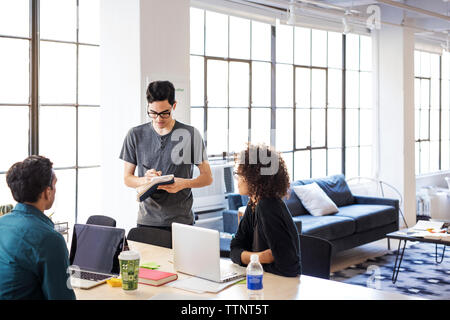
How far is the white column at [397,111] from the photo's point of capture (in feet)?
29.7

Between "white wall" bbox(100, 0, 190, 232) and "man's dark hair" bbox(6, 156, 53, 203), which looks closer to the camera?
"man's dark hair" bbox(6, 156, 53, 203)

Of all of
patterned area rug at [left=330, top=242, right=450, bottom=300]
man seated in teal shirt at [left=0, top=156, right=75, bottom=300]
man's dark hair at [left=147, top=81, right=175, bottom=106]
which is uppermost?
man's dark hair at [left=147, top=81, right=175, bottom=106]

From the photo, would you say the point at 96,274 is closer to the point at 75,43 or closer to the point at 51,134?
the point at 51,134

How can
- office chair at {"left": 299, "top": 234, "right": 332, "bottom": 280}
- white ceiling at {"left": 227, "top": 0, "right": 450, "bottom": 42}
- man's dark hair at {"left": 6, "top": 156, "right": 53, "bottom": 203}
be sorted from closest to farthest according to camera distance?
man's dark hair at {"left": 6, "top": 156, "right": 53, "bottom": 203} → office chair at {"left": 299, "top": 234, "right": 332, "bottom": 280} → white ceiling at {"left": 227, "top": 0, "right": 450, "bottom": 42}

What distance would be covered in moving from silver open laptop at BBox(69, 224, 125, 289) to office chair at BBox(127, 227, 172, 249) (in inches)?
28.0

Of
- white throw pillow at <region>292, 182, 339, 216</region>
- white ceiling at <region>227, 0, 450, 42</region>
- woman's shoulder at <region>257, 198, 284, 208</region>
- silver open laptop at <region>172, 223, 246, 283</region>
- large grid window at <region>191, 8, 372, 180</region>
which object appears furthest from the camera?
white ceiling at <region>227, 0, 450, 42</region>

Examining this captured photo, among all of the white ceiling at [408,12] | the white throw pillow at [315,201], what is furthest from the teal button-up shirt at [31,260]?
the white ceiling at [408,12]

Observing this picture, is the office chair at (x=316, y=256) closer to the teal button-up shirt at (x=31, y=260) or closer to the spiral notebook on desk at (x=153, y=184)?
the spiral notebook on desk at (x=153, y=184)

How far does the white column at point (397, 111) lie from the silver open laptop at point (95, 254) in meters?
7.05

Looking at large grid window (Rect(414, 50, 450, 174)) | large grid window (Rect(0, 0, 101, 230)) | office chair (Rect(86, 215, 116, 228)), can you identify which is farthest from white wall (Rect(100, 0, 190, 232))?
large grid window (Rect(414, 50, 450, 174))

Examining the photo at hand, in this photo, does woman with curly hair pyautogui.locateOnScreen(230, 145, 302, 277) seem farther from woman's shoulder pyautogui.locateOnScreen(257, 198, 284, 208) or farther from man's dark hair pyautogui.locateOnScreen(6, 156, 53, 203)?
man's dark hair pyautogui.locateOnScreen(6, 156, 53, 203)

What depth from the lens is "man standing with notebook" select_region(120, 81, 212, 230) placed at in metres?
3.73

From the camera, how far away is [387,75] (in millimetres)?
9195
